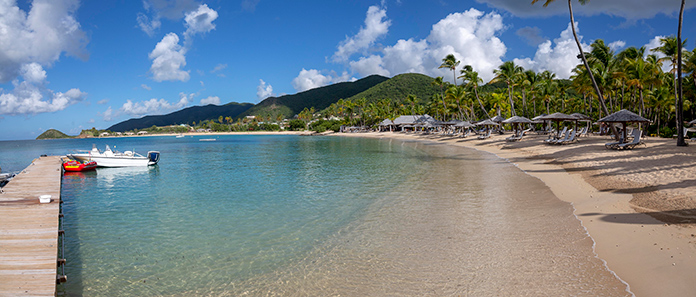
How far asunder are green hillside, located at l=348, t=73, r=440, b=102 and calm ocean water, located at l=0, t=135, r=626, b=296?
12719 centimetres

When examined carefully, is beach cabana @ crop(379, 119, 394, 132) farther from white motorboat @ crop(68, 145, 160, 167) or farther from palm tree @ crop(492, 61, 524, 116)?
white motorboat @ crop(68, 145, 160, 167)

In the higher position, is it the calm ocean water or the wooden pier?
the wooden pier

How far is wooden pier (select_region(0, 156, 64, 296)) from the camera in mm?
4867

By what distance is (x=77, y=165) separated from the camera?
22172 mm

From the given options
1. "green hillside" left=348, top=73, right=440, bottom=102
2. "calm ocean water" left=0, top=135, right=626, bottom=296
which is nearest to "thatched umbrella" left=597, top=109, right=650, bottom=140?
"calm ocean water" left=0, top=135, right=626, bottom=296

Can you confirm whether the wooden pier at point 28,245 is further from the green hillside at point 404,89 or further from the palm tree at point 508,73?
the green hillside at point 404,89

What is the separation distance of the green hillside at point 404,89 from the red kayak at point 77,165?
121276mm

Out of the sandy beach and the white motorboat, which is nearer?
the sandy beach

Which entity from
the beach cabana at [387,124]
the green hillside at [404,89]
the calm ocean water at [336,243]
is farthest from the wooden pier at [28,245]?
Answer: the green hillside at [404,89]

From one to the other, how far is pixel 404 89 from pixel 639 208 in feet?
463

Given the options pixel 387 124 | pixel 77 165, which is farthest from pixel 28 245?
pixel 387 124

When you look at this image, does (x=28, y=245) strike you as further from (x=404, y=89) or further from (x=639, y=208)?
(x=404, y=89)

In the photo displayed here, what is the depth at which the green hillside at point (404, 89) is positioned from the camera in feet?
459

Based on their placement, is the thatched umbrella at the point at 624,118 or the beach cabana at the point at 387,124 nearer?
the thatched umbrella at the point at 624,118
